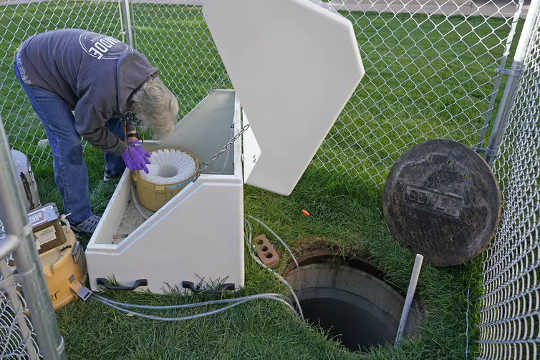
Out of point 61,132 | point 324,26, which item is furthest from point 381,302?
point 61,132

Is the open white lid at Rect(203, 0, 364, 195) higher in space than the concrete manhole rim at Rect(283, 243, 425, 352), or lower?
higher

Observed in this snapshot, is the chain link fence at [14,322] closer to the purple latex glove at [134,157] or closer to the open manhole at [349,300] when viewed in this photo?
the purple latex glove at [134,157]

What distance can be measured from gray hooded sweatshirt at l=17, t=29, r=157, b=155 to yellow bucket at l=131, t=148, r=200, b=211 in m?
0.26

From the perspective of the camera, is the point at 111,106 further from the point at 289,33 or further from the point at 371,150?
the point at 371,150

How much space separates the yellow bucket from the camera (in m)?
2.38

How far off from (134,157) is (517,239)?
6.70 ft

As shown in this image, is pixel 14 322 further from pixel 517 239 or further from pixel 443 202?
pixel 517 239

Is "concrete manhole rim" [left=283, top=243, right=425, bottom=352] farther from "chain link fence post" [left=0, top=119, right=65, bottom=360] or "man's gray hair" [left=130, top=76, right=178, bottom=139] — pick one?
"chain link fence post" [left=0, top=119, right=65, bottom=360]

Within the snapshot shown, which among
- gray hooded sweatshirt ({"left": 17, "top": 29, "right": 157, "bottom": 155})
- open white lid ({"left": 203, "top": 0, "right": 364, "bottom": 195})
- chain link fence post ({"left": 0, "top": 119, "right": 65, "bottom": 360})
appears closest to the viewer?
chain link fence post ({"left": 0, "top": 119, "right": 65, "bottom": 360})

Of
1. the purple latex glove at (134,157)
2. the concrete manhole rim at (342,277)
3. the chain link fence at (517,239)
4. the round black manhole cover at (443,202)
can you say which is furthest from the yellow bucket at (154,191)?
the chain link fence at (517,239)

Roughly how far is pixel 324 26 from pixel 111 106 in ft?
3.61

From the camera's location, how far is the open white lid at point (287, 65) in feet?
6.02

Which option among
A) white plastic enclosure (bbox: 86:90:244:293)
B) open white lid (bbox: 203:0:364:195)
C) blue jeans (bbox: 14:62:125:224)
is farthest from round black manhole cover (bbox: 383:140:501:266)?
blue jeans (bbox: 14:62:125:224)

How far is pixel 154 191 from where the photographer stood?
239 centimetres
